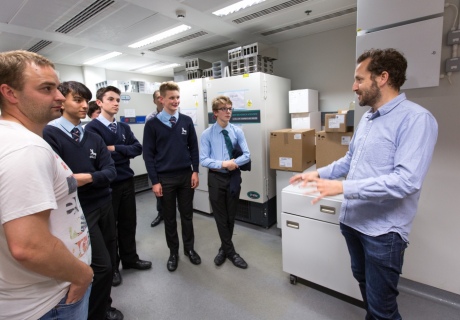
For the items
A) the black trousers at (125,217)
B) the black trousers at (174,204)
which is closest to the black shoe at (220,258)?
the black trousers at (174,204)

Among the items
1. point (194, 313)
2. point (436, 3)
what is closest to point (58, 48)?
point (194, 313)

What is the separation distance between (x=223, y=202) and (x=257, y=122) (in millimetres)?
1168

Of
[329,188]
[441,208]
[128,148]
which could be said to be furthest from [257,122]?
[329,188]

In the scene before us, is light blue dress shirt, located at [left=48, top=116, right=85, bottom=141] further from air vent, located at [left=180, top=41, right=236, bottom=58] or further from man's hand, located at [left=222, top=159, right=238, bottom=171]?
air vent, located at [left=180, top=41, right=236, bottom=58]

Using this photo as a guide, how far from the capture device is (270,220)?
3207 mm

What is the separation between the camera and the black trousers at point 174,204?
87.9 inches

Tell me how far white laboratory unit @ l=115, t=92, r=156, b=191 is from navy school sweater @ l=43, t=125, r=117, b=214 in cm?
284

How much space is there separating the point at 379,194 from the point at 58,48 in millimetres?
4888

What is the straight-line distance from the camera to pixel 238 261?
2.34 metres

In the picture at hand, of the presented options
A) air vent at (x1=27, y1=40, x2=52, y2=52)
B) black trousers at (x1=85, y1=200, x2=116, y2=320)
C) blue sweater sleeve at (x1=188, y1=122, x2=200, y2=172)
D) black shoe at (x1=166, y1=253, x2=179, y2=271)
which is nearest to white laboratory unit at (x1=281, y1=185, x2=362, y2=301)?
blue sweater sleeve at (x1=188, y1=122, x2=200, y2=172)

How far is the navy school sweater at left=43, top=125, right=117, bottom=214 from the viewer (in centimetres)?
141

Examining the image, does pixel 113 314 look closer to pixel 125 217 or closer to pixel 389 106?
pixel 125 217

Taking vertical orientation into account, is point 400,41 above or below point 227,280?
above

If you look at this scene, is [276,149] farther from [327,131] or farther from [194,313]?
[194,313]
